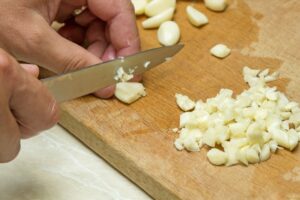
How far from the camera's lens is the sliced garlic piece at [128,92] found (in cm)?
132

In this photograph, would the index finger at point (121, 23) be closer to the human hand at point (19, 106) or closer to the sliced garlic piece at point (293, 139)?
the human hand at point (19, 106)

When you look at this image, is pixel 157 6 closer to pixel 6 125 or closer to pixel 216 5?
pixel 216 5

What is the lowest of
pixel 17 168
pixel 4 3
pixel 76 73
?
pixel 17 168

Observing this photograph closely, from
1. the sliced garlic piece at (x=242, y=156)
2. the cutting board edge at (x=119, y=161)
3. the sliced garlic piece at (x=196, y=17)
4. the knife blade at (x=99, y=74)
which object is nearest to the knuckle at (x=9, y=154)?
the knife blade at (x=99, y=74)

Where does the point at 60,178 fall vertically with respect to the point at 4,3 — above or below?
below

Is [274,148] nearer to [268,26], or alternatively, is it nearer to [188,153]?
[188,153]

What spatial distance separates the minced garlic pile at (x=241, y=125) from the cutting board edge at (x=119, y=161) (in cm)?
11

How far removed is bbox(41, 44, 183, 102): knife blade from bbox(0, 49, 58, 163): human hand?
10cm

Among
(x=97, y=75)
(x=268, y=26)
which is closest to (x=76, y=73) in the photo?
(x=97, y=75)

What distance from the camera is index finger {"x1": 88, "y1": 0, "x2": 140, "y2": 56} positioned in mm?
1364

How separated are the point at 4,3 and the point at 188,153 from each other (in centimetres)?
56

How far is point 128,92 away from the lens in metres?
1.33

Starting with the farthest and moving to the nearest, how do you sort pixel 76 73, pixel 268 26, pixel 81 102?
pixel 268 26 → pixel 81 102 → pixel 76 73

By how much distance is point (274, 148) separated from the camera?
1204mm
